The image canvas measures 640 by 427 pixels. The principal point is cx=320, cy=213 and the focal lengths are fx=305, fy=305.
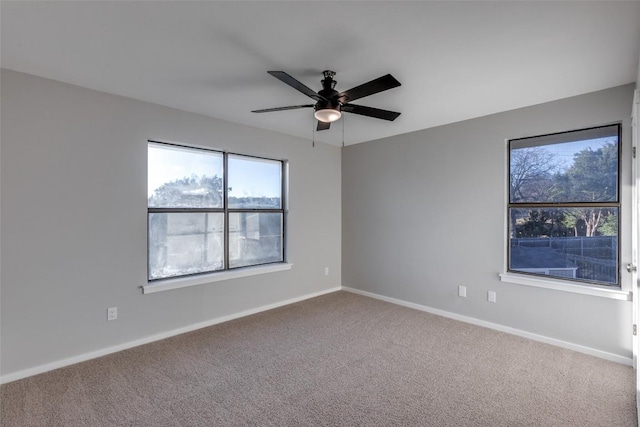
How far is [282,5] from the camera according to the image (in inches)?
67.0

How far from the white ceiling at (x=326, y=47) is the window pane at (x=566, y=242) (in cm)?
119

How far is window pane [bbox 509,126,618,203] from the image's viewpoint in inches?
113

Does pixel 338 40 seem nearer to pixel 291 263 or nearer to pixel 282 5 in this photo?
→ pixel 282 5

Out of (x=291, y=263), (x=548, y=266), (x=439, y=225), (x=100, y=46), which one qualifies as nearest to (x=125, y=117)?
(x=100, y=46)

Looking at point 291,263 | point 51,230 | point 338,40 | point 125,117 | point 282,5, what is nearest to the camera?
point 282,5

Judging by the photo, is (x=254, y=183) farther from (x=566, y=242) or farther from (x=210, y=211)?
(x=566, y=242)

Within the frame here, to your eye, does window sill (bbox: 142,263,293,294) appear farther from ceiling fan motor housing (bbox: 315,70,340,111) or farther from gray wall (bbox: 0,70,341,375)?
ceiling fan motor housing (bbox: 315,70,340,111)

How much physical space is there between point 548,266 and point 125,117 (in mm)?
4608

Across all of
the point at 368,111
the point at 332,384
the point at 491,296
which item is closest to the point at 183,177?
the point at 368,111

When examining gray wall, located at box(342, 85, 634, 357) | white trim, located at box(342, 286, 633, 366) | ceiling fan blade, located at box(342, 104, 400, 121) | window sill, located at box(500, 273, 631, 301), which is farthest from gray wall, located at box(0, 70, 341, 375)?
window sill, located at box(500, 273, 631, 301)

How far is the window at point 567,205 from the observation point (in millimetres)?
2865

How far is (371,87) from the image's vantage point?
216 cm

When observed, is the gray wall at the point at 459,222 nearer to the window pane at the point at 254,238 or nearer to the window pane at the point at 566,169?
the window pane at the point at 566,169

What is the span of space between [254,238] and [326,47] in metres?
2.74
